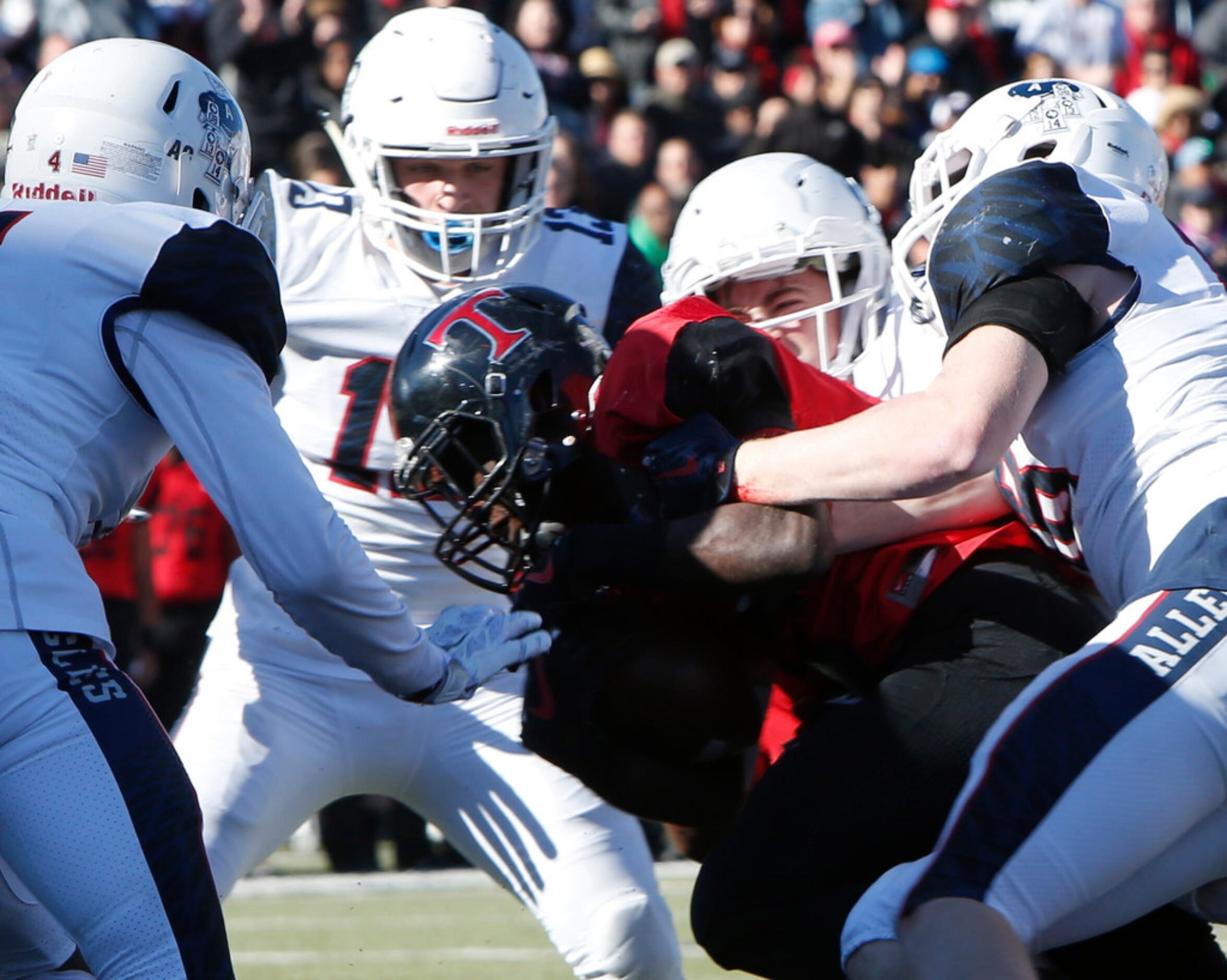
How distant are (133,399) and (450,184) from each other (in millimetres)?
1449

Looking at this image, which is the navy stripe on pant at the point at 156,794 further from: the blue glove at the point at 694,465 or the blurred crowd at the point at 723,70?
the blurred crowd at the point at 723,70

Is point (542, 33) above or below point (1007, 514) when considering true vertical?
below

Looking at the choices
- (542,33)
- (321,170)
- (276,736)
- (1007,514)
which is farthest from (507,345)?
(542,33)

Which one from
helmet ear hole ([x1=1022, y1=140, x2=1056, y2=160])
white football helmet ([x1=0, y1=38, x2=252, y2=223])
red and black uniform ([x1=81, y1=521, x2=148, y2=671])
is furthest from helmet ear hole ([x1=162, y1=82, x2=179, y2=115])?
red and black uniform ([x1=81, y1=521, x2=148, y2=671])

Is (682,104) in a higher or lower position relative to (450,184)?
lower

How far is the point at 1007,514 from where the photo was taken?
278cm

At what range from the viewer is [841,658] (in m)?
2.70

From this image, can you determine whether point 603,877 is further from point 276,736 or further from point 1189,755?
point 1189,755

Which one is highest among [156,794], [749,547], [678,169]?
[749,547]

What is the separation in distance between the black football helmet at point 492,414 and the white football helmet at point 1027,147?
615 millimetres

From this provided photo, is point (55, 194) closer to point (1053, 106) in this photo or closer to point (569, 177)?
point (1053, 106)

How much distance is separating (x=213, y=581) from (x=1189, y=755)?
16.2ft

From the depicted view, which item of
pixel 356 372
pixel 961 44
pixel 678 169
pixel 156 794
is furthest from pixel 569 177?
pixel 156 794

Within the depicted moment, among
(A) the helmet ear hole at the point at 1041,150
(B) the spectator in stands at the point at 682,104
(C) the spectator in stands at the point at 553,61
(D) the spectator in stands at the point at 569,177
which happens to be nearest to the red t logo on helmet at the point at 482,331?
(A) the helmet ear hole at the point at 1041,150
